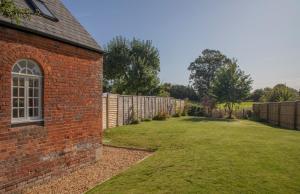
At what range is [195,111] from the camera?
106 feet

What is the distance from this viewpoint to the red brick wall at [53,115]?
19.2 ft

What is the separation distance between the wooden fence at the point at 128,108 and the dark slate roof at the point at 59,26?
24.1 ft

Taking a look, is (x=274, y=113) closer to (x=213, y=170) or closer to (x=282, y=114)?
(x=282, y=114)

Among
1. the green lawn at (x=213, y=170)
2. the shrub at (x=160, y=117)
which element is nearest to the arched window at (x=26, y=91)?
the green lawn at (x=213, y=170)

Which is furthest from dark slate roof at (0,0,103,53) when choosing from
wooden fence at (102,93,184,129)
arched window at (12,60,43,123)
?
wooden fence at (102,93,184,129)

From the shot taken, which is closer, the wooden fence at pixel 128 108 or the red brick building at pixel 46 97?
the red brick building at pixel 46 97

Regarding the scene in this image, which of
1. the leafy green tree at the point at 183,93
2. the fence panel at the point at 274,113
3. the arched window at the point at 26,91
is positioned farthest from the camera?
the leafy green tree at the point at 183,93

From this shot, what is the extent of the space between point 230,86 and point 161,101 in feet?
30.0

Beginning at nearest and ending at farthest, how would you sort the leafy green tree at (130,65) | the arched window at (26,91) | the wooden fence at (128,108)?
the arched window at (26,91)
the wooden fence at (128,108)
the leafy green tree at (130,65)

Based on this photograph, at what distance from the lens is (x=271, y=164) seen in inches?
310

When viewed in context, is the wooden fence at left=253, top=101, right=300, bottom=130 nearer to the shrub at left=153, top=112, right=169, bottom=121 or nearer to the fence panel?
the fence panel

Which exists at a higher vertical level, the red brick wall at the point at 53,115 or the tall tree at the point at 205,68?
the tall tree at the point at 205,68

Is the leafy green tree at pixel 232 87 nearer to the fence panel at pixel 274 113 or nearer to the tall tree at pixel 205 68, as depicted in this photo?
the fence panel at pixel 274 113

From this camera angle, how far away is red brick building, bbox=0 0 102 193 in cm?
591
